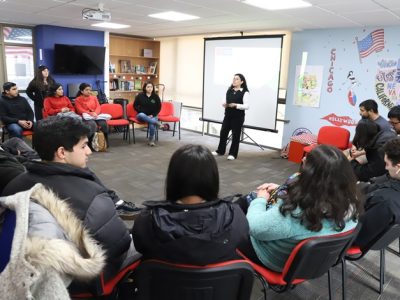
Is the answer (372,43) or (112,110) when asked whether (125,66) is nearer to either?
(112,110)

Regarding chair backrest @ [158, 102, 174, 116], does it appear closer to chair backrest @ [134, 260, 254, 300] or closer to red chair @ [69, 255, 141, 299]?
red chair @ [69, 255, 141, 299]

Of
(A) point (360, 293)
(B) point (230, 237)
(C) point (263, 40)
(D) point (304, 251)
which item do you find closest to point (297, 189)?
(D) point (304, 251)

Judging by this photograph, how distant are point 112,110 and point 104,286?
5180 millimetres

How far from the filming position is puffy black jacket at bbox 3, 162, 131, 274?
1343mm

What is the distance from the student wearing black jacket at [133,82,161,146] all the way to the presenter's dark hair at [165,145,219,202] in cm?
497

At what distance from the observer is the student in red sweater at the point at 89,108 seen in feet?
18.5

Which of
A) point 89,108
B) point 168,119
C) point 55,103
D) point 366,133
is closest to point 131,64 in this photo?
point 168,119

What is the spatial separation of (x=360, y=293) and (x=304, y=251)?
110 cm

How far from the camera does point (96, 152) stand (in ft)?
18.4

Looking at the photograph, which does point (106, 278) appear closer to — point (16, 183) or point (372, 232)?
point (16, 183)

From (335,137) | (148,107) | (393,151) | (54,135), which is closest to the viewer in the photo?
(54,135)

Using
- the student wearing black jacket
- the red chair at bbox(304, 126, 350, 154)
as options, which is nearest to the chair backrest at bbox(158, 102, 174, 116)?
the student wearing black jacket

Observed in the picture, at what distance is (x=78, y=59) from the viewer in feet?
22.3

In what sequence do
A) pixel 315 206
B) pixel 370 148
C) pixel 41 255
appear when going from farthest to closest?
pixel 370 148 → pixel 315 206 → pixel 41 255
